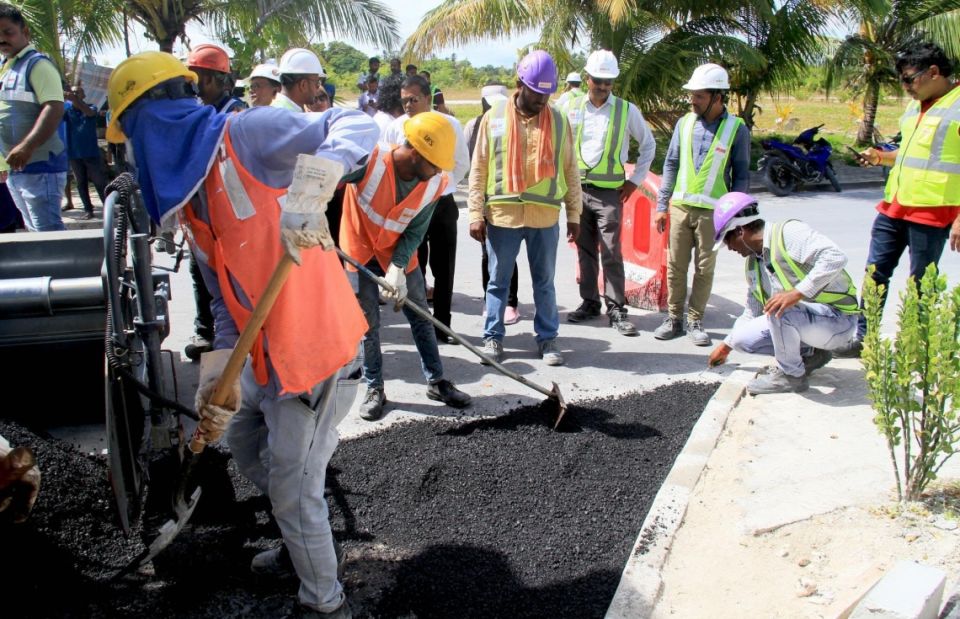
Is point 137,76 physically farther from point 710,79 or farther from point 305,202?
point 710,79

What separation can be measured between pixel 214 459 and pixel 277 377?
155cm

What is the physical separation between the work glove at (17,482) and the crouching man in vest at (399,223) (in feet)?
6.06

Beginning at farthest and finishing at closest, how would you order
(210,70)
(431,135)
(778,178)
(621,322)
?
(778,178) < (621,322) < (210,70) < (431,135)

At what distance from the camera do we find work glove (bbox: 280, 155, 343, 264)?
2150mm

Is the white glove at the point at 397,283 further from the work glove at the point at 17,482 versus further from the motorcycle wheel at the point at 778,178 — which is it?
the motorcycle wheel at the point at 778,178

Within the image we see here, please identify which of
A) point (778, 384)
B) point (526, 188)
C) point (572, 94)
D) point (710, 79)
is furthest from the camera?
point (572, 94)

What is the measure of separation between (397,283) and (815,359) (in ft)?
8.23

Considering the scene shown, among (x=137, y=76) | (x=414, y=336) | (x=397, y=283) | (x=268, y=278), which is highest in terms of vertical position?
(x=137, y=76)

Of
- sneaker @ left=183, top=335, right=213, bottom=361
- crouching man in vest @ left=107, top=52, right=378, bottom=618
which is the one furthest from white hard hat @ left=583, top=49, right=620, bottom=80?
crouching man in vest @ left=107, top=52, right=378, bottom=618

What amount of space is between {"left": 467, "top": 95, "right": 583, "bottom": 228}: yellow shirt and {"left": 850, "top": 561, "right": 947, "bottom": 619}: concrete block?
129 inches

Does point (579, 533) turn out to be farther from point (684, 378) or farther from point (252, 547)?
point (684, 378)

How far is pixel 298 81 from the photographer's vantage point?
495 centimetres

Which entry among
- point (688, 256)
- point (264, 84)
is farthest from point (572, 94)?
point (264, 84)

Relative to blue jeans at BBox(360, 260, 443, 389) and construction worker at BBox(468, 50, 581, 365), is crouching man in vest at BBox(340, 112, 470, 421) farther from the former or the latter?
construction worker at BBox(468, 50, 581, 365)
